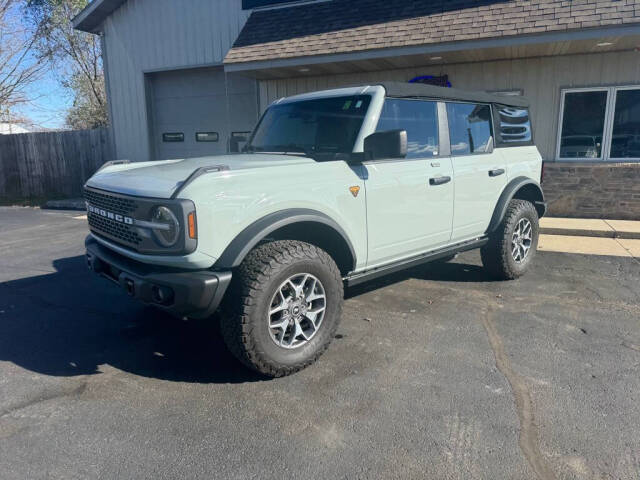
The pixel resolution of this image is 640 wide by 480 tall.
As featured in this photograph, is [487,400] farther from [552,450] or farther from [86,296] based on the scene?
[86,296]

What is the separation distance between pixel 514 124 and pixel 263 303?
3982mm

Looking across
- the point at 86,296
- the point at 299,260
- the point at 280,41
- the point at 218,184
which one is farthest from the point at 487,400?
the point at 280,41

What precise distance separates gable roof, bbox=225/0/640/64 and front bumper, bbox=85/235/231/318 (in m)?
7.01

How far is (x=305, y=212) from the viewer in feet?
10.7

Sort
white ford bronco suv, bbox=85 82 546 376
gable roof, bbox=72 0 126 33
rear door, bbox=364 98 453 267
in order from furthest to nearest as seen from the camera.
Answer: gable roof, bbox=72 0 126 33, rear door, bbox=364 98 453 267, white ford bronco suv, bbox=85 82 546 376

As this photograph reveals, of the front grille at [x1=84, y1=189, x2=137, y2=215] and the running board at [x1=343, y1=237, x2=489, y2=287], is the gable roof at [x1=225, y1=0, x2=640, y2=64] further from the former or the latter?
the front grille at [x1=84, y1=189, x2=137, y2=215]

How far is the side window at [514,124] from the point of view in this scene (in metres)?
5.26

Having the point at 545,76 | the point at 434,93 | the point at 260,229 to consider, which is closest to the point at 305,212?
the point at 260,229

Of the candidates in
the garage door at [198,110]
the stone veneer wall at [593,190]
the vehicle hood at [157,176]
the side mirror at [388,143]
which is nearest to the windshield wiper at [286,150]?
the vehicle hood at [157,176]

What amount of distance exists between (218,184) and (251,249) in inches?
18.6

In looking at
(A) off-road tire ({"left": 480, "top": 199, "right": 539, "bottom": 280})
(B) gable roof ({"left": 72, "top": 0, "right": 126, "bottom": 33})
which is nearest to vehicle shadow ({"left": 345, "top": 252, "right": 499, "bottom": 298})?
(A) off-road tire ({"left": 480, "top": 199, "right": 539, "bottom": 280})

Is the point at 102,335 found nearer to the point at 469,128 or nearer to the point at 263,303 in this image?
the point at 263,303

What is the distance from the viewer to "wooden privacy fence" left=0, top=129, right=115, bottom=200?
14.0 metres

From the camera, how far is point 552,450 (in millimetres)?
2428
